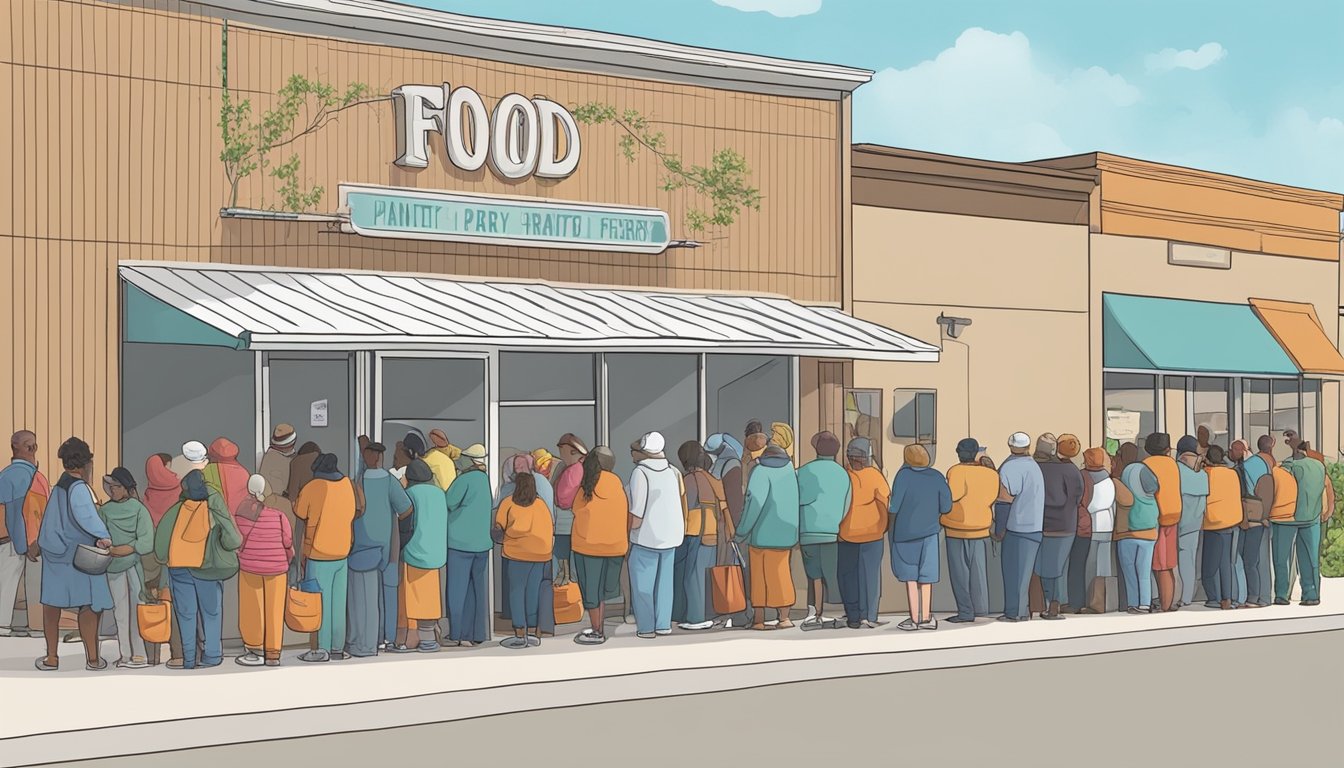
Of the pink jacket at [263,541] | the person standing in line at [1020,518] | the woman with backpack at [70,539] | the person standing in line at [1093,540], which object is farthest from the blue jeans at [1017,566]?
the woman with backpack at [70,539]

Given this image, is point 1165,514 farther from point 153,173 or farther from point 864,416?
point 153,173

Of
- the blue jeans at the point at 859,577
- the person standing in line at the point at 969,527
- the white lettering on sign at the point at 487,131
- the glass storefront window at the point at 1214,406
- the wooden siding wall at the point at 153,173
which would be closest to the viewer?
the blue jeans at the point at 859,577

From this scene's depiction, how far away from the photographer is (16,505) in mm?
14727

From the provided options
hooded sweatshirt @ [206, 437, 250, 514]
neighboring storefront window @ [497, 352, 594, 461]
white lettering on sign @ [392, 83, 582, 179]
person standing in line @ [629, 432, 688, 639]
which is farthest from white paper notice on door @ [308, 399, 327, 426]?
person standing in line @ [629, 432, 688, 639]

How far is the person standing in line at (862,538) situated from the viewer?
15.9 m

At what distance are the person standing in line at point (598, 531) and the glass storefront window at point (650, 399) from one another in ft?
13.4

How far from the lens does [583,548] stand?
1520cm

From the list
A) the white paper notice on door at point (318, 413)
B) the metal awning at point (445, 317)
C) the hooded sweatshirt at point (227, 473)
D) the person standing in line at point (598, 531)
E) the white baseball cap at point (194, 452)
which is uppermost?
the metal awning at point (445, 317)

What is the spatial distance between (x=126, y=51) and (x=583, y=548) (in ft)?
21.3

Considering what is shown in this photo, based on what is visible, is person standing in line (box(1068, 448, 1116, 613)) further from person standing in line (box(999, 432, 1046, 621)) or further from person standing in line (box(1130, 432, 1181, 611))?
person standing in line (box(999, 432, 1046, 621))

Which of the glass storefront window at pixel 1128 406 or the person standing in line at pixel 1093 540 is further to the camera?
the glass storefront window at pixel 1128 406

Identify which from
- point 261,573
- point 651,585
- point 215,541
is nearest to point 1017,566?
point 651,585

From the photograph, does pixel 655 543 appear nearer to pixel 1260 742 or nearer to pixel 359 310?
pixel 359 310

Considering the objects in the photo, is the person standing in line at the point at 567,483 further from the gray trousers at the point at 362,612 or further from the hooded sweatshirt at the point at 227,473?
the hooded sweatshirt at the point at 227,473
